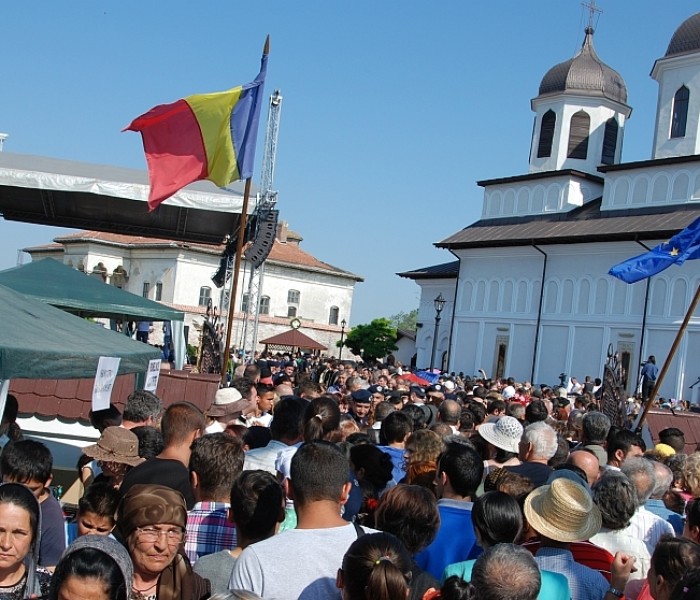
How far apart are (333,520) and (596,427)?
17.3 ft

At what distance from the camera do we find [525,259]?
45031 millimetres

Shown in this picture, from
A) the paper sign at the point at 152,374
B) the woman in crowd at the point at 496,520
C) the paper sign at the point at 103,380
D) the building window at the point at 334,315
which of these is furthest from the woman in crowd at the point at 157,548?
the building window at the point at 334,315

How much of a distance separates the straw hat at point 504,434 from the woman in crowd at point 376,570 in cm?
348

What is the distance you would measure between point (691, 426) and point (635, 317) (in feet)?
85.6

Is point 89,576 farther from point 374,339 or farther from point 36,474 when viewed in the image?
point 374,339

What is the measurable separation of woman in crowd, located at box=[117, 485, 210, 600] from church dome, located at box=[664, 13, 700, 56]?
42.8m

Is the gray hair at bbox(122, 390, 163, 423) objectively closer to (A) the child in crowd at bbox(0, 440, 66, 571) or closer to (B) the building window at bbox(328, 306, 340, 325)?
(A) the child in crowd at bbox(0, 440, 66, 571)

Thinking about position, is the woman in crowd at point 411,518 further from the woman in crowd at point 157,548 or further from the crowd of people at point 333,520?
the woman in crowd at point 157,548

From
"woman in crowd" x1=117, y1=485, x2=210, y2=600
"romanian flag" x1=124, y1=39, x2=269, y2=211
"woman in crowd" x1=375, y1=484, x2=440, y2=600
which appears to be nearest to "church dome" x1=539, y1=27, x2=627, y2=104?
"romanian flag" x1=124, y1=39, x2=269, y2=211

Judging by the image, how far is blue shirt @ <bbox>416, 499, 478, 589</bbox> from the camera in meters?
4.98

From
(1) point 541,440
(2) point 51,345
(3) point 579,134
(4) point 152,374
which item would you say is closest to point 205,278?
(3) point 579,134

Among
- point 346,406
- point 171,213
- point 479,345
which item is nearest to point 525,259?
point 479,345

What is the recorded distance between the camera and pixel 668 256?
14.5m

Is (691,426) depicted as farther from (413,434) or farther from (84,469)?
(84,469)
